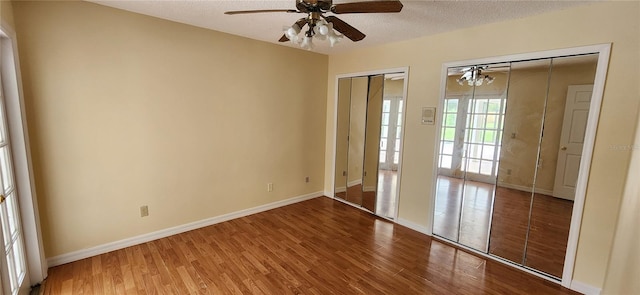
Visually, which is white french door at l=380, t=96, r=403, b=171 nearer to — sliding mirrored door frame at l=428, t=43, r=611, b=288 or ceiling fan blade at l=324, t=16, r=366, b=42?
sliding mirrored door frame at l=428, t=43, r=611, b=288

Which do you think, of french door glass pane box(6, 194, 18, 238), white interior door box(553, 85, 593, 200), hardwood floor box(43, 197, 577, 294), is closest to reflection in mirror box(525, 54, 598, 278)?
white interior door box(553, 85, 593, 200)

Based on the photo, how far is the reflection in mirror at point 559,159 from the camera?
224 cm

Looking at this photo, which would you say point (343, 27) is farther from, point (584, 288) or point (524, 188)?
point (584, 288)

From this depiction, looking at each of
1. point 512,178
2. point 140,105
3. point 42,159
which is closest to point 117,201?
point 42,159

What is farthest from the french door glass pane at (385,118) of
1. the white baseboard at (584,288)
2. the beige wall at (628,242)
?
the white baseboard at (584,288)

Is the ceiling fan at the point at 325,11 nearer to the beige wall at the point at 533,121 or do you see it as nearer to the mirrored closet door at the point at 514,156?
the mirrored closet door at the point at 514,156

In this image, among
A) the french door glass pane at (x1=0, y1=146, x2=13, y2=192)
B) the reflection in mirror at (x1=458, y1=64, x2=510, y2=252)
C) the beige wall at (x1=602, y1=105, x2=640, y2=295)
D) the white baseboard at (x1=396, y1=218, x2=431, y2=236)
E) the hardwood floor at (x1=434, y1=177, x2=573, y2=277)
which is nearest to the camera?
the beige wall at (x1=602, y1=105, x2=640, y2=295)

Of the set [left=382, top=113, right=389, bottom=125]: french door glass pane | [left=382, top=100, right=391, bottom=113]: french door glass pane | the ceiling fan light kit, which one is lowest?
[left=382, top=113, right=389, bottom=125]: french door glass pane

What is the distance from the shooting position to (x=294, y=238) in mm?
3068

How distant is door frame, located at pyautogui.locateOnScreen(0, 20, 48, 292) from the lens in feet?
6.20

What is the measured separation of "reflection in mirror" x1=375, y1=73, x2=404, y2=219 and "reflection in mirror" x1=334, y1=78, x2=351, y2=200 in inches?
26.8

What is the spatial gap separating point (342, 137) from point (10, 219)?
3.70m

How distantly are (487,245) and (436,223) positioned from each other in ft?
1.85

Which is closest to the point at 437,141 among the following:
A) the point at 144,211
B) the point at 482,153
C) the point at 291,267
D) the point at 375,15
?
the point at 482,153
